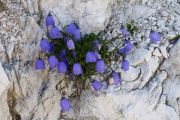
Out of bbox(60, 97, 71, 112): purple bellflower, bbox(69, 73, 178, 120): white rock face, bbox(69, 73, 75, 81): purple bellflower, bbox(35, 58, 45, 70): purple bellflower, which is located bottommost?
bbox(69, 73, 178, 120): white rock face

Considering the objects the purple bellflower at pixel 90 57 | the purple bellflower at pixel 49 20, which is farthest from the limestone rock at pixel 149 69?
the purple bellflower at pixel 49 20

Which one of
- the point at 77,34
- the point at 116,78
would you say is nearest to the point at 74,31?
the point at 77,34

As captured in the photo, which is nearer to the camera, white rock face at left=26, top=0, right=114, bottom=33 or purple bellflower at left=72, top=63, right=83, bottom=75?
purple bellflower at left=72, top=63, right=83, bottom=75

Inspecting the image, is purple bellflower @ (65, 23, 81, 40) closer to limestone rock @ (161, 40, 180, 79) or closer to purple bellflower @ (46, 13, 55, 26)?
purple bellflower @ (46, 13, 55, 26)

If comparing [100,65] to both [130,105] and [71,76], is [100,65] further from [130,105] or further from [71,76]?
[130,105]

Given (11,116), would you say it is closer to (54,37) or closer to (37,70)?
(37,70)

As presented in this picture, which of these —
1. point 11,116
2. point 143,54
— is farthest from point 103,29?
point 11,116

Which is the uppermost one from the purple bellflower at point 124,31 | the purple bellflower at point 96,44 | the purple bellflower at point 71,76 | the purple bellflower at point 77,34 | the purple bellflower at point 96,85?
the purple bellflower at point 77,34

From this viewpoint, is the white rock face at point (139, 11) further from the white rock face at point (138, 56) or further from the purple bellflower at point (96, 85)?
the purple bellflower at point (96, 85)

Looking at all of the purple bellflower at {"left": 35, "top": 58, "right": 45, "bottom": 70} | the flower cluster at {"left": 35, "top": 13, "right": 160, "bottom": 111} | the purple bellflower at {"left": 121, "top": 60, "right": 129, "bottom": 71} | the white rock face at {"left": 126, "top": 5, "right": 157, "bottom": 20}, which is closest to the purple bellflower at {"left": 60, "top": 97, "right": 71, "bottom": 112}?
the flower cluster at {"left": 35, "top": 13, "right": 160, "bottom": 111}
